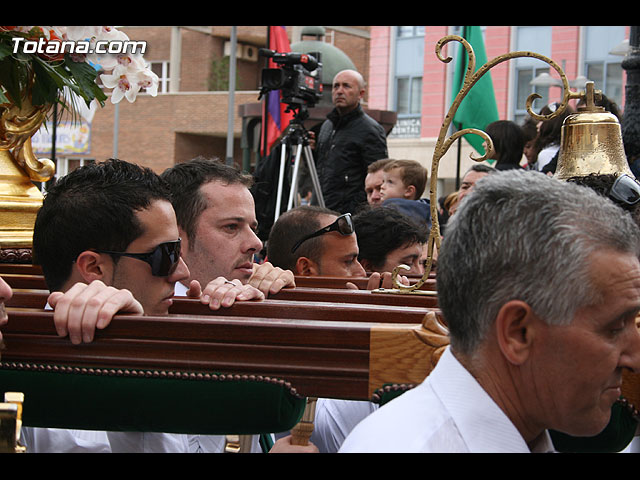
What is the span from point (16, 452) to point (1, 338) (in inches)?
18.2

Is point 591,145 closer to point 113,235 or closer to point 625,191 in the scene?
point 625,191

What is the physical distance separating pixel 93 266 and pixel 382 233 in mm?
2297

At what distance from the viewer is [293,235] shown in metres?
4.36

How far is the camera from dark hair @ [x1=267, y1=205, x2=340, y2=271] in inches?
167

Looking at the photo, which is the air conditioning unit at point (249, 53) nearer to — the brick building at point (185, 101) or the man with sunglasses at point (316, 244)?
the brick building at point (185, 101)

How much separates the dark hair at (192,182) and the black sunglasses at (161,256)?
0.99 meters

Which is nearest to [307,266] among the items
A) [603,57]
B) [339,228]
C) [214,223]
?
[339,228]

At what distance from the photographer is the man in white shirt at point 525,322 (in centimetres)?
149

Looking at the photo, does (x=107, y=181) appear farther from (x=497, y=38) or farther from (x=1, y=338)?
(x=497, y=38)

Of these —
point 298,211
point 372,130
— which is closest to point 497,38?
point 372,130

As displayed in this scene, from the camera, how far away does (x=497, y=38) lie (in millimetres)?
24672

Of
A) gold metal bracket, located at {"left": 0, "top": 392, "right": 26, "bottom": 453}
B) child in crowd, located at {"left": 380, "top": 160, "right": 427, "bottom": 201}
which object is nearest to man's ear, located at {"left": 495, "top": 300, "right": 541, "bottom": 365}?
gold metal bracket, located at {"left": 0, "top": 392, "right": 26, "bottom": 453}

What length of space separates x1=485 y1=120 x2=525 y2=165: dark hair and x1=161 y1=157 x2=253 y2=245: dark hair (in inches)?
93.9

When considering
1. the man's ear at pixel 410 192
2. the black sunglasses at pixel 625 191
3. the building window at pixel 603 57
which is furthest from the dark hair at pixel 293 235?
the building window at pixel 603 57
